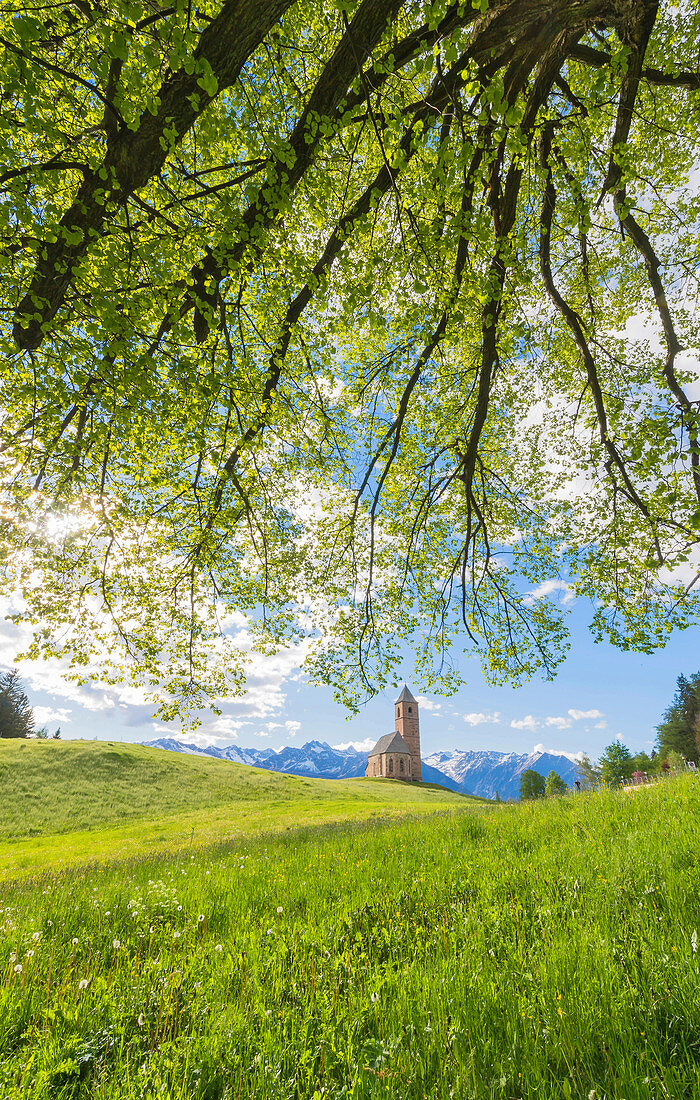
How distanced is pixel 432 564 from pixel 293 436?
5.48 meters

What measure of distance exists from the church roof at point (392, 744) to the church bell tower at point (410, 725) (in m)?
1.21

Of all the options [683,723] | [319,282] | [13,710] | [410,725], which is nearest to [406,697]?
[410,725]

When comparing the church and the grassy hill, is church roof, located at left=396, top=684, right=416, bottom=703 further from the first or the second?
the grassy hill

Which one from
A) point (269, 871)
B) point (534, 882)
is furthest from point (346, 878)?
point (534, 882)

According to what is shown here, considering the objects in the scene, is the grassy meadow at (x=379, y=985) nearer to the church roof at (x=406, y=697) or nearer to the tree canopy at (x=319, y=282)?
the tree canopy at (x=319, y=282)

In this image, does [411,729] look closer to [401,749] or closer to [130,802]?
[401,749]

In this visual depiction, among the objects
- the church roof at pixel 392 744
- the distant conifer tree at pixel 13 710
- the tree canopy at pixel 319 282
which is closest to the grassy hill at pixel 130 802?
the tree canopy at pixel 319 282

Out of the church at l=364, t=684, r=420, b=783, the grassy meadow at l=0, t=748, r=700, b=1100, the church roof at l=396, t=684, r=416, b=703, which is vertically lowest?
the church at l=364, t=684, r=420, b=783

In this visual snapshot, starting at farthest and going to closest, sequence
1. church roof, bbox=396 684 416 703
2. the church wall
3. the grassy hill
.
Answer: church roof, bbox=396 684 416 703
the church wall
the grassy hill

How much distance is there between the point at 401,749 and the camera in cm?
10062

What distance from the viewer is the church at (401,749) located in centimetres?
9950

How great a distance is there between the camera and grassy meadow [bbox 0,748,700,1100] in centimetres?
241

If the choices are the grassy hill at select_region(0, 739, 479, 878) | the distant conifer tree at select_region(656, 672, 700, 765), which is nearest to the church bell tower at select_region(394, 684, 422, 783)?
the distant conifer tree at select_region(656, 672, 700, 765)

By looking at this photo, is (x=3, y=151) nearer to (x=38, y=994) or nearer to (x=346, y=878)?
(x=38, y=994)
